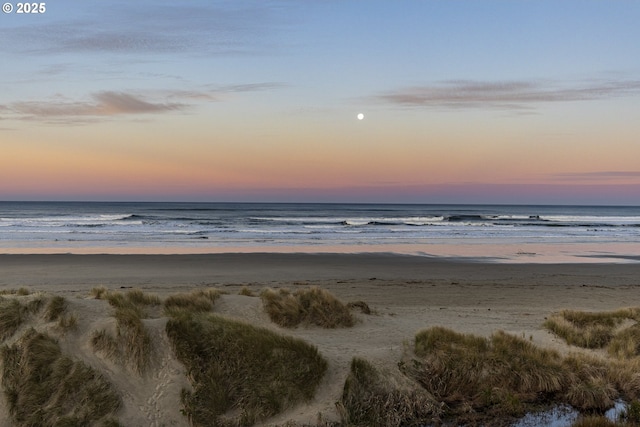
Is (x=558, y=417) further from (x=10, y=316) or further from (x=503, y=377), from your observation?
(x=10, y=316)

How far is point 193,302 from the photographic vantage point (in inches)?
393

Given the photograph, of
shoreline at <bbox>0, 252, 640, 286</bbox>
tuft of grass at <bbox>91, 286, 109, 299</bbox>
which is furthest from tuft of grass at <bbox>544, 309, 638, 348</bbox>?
tuft of grass at <bbox>91, 286, 109, 299</bbox>

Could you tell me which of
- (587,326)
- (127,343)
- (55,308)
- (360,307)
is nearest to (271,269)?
(360,307)

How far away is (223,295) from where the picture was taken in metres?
10.8

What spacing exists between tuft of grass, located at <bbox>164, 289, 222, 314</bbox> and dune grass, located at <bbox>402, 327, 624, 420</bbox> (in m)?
4.08

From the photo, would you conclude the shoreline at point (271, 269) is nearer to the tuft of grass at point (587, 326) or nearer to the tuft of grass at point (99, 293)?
the tuft of grass at point (99, 293)

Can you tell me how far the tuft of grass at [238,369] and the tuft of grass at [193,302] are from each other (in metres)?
1.47

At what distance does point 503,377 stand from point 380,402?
83.7 inches

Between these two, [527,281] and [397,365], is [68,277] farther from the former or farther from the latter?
[527,281]

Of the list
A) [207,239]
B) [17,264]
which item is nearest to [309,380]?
[17,264]

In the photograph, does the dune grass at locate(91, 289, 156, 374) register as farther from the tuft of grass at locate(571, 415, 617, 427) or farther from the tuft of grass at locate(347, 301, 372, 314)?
the tuft of grass at locate(571, 415, 617, 427)

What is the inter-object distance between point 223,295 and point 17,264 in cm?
1543

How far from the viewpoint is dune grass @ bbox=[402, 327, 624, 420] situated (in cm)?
742

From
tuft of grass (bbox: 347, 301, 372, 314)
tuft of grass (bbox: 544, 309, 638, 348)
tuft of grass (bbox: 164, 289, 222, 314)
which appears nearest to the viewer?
tuft of grass (bbox: 164, 289, 222, 314)
